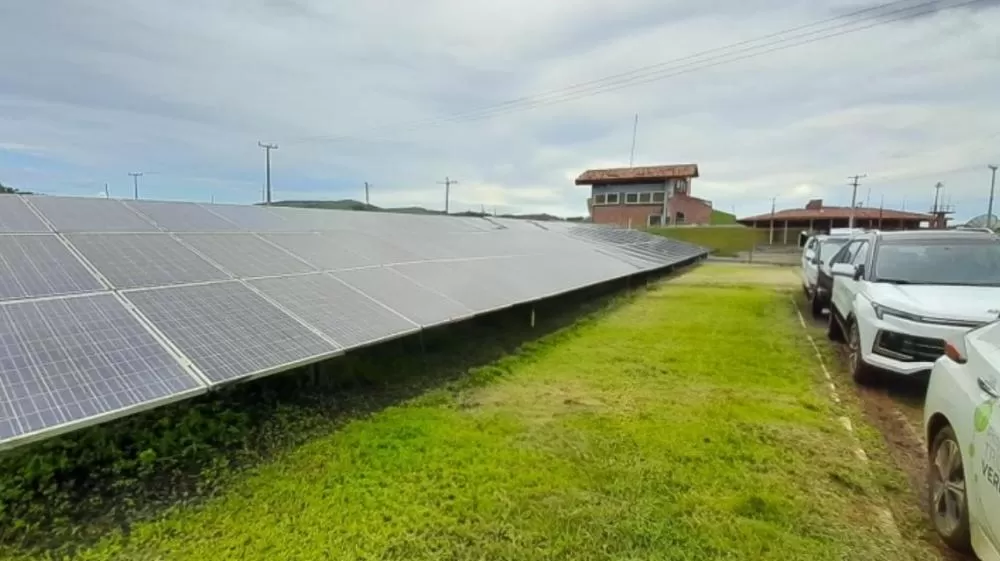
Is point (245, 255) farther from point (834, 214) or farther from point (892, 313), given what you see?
point (834, 214)

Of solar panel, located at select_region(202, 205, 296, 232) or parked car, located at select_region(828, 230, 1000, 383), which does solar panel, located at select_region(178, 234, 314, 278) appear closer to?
solar panel, located at select_region(202, 205, 296, 232)

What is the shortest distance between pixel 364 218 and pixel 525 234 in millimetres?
5279

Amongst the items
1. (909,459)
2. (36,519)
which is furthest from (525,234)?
(36,519)

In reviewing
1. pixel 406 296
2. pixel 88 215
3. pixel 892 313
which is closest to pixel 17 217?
pixel 88 215

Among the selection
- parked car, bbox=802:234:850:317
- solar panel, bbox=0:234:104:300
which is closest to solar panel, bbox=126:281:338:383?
solar panel, bbox=0:234:104:300

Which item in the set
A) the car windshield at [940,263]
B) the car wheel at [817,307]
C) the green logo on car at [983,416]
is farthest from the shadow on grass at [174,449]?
the car wheel at [817,307]

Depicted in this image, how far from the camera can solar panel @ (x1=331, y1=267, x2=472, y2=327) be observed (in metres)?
5.19

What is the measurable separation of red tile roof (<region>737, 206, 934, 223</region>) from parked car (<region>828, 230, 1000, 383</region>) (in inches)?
1657

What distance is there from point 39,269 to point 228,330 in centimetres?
155

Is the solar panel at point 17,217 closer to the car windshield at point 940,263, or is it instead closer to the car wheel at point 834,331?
the car windshield at point 940,263

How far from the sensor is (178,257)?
487 centimetres

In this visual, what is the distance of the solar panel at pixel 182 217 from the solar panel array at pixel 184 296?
3 cm

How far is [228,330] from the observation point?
3.78 m

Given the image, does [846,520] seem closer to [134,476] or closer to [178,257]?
[134,476]
